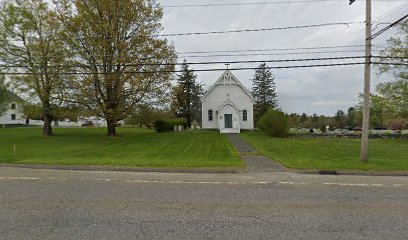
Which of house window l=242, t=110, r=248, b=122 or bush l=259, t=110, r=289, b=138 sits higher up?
house window l=242, t=110, r=248, b=122

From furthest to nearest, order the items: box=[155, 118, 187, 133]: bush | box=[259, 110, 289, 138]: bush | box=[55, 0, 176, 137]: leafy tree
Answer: box=[155, 118, 187, 133]: bush → box=[259, 110, 289, 138]: bush → box=[55, 0, 176, 137]: leafy tree

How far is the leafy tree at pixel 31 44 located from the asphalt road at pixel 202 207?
20127mm

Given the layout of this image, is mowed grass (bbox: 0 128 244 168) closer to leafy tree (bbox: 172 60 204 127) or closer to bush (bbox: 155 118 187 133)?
bush (bbox: 155 118 187 133)

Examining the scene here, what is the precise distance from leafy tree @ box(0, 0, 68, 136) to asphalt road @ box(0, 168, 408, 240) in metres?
20.1

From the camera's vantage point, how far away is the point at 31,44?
85.1ft

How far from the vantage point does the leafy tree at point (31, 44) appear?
25.4 meters

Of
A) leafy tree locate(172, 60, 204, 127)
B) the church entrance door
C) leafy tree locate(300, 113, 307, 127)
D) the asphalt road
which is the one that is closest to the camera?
the asphalt road

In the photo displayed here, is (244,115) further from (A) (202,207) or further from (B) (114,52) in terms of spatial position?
(A) (202,207)

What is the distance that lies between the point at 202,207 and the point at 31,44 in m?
28.4

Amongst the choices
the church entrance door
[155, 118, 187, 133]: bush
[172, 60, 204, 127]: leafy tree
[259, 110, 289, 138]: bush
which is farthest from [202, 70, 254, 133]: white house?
[172, 60, 204, 127]: leafy tree

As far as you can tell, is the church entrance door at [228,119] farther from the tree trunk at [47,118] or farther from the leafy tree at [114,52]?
the tree trunk at [47,118]

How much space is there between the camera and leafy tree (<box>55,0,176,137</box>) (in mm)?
23516

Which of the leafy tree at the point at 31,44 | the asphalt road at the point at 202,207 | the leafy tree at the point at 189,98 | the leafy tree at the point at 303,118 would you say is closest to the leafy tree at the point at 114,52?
the leafy tree at the point at 31,44

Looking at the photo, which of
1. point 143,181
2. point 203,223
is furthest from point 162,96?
point 203,223
